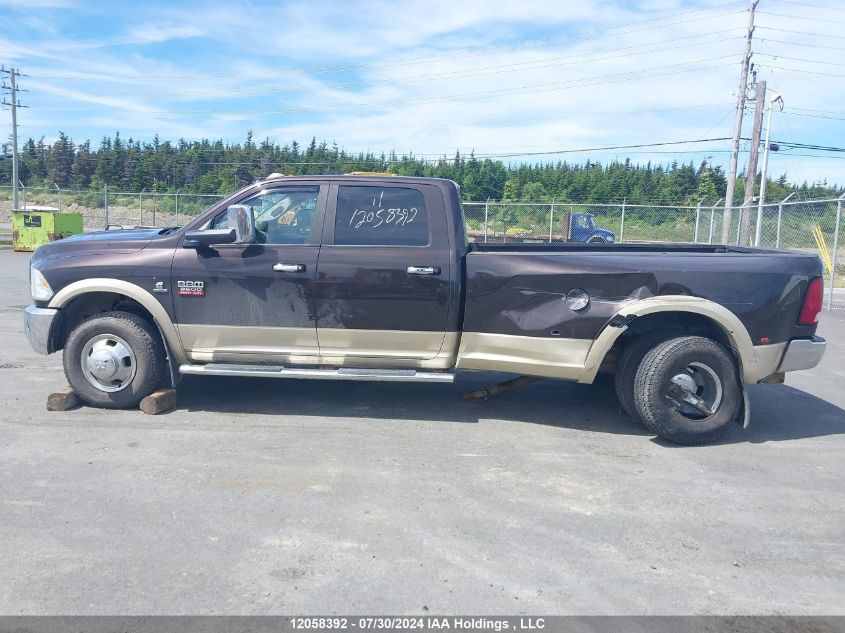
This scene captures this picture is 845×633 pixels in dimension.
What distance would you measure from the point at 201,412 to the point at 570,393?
3.59 metres

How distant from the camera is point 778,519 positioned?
4.34 meters

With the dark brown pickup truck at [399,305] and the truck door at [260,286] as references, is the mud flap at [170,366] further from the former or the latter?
the truck door at [260,286]

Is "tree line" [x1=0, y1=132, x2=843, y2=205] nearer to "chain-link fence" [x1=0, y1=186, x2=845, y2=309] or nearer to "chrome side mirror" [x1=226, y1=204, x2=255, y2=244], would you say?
"chain-link fence" [x1=0, y1=186, x2=845, y2=309]

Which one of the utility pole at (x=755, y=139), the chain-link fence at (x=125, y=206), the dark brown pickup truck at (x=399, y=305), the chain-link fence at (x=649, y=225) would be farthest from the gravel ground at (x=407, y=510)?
the chain-link fence at (x=125, y=206)

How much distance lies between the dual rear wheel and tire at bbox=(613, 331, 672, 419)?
0.08m

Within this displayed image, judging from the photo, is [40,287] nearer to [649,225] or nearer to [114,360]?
[114,360]

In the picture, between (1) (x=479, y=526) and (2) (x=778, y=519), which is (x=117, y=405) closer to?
(1) (x=479, y=526)

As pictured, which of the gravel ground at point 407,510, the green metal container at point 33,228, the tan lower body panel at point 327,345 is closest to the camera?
the gravel ground at point 407,510

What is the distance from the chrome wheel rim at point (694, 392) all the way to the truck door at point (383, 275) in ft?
6.23

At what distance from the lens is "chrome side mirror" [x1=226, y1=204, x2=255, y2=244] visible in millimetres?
5730

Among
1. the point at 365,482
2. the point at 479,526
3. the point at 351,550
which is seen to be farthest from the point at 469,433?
the point at 351,550

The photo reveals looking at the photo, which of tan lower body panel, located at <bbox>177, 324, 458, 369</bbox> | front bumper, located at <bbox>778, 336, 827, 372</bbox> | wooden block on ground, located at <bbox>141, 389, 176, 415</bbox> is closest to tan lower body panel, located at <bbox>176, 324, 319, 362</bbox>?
tan lower body panel, located at <bbox>177, 324, 458, 369</bbox>

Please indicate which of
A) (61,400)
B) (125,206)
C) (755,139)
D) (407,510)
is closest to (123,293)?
(61,400)

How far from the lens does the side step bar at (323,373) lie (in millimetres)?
5789
